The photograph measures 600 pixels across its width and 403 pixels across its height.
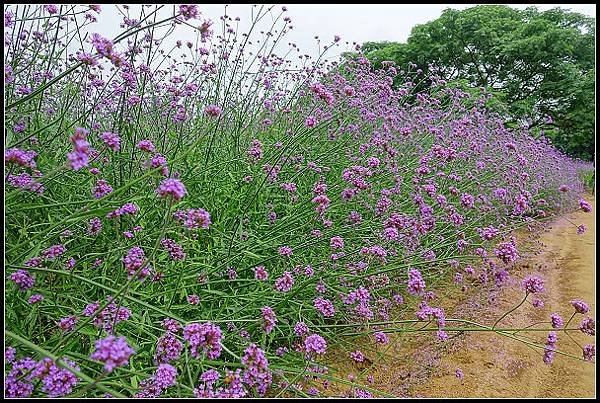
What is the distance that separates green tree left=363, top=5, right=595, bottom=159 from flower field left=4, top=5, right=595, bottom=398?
438 inches

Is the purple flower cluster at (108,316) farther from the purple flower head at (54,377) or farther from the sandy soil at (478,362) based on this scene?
the sandy soil at (478,362)

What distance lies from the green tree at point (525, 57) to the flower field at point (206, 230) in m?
11.1

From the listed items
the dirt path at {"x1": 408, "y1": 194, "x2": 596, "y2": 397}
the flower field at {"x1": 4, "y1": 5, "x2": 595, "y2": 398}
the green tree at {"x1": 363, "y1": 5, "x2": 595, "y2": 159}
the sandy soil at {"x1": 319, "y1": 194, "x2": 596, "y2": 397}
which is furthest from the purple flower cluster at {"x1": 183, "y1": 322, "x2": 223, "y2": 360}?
the green tree at {"x1": 363, "y1": 5, "x2": 595, "y2": 159}

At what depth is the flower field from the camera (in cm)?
156

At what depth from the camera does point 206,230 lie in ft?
9.33

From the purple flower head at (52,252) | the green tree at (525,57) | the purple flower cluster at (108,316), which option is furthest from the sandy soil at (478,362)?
the green tree at (525,57)

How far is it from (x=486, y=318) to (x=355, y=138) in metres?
1.66

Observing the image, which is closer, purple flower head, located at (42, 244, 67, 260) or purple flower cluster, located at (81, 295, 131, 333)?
purple flower cluster, located at (81, 295, 131, 333)

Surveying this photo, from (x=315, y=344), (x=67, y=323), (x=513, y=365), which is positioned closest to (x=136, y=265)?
(x=67, y=323)

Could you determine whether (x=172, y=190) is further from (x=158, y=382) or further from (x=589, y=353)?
(x=589, y=353)

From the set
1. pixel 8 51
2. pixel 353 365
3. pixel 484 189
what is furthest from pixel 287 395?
pixel 484 189

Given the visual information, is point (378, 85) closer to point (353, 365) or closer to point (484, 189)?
point (484, 189)

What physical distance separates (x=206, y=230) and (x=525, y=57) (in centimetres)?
1440

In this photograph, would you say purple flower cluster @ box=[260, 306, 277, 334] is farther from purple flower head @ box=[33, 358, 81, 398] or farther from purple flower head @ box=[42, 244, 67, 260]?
purple flower head @ box=[42, 244, 67, 260]
